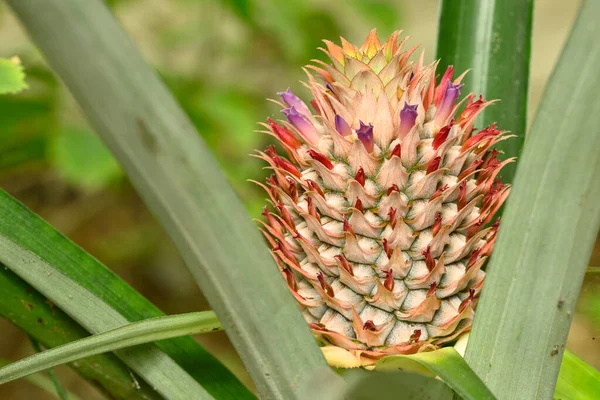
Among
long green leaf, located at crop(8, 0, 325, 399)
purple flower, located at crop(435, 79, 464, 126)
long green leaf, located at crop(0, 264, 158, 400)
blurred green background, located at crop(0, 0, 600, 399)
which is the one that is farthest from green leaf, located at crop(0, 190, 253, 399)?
blurred green background, located at crop(0, 0, 600, 399)

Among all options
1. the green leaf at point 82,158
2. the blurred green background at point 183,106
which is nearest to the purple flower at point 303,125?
the blurred green background at point 183,106

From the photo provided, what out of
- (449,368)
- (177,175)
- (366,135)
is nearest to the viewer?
(177,175)

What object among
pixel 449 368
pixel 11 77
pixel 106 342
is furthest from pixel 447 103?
pixel 11 77

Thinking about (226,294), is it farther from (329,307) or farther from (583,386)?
(583,386)

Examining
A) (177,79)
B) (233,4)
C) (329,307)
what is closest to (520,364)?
(329,307)

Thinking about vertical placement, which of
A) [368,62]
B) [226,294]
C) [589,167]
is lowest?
[226,294]

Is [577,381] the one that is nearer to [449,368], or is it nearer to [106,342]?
[449,368]
